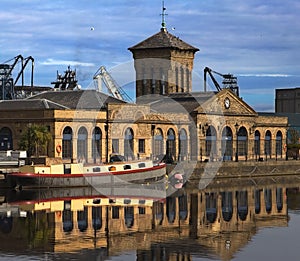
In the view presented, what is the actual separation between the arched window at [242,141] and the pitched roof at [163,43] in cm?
1117

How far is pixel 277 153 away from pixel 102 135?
2647cm

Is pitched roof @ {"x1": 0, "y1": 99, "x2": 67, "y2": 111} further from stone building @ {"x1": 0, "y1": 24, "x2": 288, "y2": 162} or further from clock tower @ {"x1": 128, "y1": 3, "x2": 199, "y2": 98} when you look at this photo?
clock tower @ {"x1": 128, "y1": 3, "x2": 199, "y2": 98}

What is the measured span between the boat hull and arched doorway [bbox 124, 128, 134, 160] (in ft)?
25.6

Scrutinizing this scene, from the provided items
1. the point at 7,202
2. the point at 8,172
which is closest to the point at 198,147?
the point at 8,172

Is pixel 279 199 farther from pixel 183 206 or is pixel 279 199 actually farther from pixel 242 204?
pixel 183 206

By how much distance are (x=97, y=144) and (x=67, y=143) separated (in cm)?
324

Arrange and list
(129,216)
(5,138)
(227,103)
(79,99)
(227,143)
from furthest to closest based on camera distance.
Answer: (227,143)
(227,103)
(79,99)
(5,138)
(129,216)

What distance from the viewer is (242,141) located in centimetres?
8425

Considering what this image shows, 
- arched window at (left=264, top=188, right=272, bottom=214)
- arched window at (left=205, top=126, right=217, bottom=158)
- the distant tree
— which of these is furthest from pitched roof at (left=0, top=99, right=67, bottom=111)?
arched window at (left=264, top=188, right=272, bottom=214)

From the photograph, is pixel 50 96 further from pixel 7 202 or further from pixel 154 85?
pixel 7 202

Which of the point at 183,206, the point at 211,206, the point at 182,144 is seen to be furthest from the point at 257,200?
the point at 182,144

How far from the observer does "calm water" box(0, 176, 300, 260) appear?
103 ft

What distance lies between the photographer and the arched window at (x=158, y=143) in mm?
74387

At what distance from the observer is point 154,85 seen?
88.1 m
